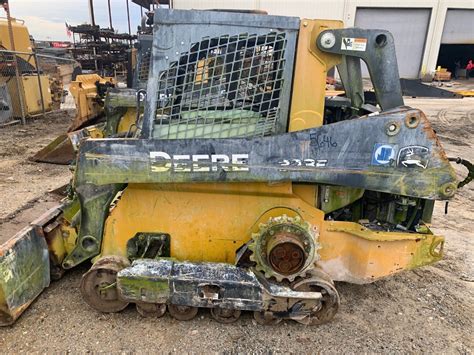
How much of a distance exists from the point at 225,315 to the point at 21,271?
156 centimetres

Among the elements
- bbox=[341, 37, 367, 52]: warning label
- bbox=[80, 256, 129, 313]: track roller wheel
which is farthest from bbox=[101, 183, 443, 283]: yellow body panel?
bbox=[341, 37, 367, 52]: warning label

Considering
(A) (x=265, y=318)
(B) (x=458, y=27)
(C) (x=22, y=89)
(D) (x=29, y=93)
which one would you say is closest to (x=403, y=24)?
(B) (x=458, y=27)

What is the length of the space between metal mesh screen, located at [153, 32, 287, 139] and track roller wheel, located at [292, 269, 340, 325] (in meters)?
1.10

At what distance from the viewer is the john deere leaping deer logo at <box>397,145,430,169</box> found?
2.51 meters

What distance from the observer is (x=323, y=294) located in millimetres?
2826

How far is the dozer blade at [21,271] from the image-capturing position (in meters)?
2.73

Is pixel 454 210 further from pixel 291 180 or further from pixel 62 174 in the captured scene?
pixel 62 174

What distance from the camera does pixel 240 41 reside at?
2.50 metres

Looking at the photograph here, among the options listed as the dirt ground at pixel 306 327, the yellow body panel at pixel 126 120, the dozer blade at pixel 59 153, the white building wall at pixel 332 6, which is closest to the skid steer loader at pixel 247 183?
the dirt ground at pixel 306 327

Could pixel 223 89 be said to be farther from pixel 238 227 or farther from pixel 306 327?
pixel 306 327

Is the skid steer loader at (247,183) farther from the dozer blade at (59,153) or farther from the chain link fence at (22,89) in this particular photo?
the chain link fence at (22,89)

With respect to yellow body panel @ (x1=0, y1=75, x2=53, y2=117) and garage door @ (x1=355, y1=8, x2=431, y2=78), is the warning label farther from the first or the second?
garage door @ (x1=355, y1=8, x2=431, y2=78)

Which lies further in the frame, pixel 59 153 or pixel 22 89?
pixel 22 89

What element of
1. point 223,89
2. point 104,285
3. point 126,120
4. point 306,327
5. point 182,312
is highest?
point 223,89
